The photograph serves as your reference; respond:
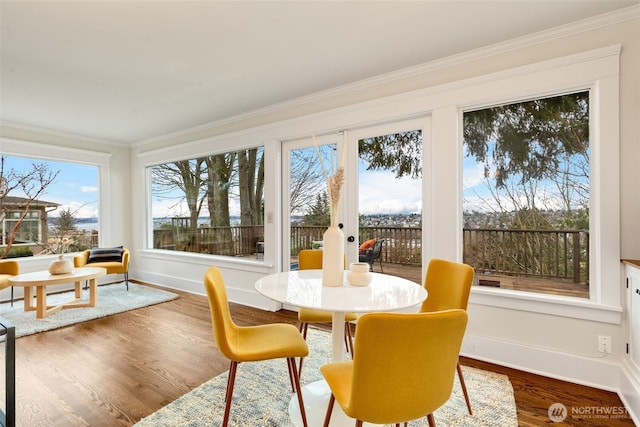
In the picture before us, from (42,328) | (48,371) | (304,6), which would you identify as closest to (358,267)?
(304,6)

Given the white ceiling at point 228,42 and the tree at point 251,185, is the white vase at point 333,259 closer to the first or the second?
the white ceiling at point 228,42

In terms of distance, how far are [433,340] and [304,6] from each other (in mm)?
2044

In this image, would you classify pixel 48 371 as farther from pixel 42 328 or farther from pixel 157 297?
pixel 157 297

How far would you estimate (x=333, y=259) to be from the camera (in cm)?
178

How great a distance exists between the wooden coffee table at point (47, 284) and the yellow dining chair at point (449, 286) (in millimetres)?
3870

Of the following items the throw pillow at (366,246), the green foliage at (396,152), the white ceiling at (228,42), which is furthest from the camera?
the throw pillow at (366,246)

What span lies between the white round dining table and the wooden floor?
856 mm

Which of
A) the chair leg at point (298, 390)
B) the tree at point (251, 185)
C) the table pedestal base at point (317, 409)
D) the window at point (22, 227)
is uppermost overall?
the tree at point (251, 185)

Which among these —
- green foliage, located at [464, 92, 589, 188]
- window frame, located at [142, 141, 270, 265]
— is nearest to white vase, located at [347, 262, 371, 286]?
green foliage, located at [464, 92, 589, 188]

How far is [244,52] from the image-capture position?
8.24ft

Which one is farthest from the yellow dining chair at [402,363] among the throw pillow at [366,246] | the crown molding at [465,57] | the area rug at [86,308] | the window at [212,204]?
the area rug at [86,308]

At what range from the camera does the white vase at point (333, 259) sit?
1766mm

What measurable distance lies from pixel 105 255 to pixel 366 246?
13.1 ft

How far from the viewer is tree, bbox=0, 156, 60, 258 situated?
4.35m
